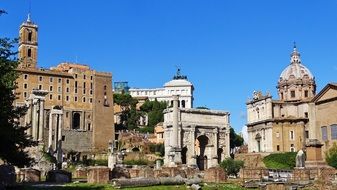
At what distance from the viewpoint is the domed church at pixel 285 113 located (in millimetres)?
76125

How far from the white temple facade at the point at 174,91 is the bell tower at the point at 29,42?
1825 inches

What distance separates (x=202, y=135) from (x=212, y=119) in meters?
2.84

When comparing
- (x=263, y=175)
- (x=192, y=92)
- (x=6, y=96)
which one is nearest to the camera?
(x=6, y=96)

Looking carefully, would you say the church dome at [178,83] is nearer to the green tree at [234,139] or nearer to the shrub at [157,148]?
the green tree at [234,139]

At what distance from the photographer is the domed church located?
76.1m

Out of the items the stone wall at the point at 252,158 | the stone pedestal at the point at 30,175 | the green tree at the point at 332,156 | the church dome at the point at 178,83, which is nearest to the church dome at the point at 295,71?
the stone wall at the point at 252,158

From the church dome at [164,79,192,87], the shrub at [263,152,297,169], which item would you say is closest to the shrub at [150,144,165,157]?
the shrub at [263,152,297,169]

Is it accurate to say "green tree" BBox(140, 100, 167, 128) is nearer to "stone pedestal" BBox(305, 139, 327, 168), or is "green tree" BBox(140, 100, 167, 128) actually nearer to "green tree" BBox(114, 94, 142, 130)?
"green tree" BBox(114, 94, 142, 130)

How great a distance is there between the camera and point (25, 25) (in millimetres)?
99562

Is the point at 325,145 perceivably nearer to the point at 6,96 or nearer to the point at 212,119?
the point at 212,119

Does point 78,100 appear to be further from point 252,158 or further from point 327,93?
point 327,93

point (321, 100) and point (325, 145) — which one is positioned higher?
point (321, 100)

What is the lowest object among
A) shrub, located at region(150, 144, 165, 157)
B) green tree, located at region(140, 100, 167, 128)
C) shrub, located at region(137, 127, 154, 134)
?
shrub, located at region(150, 144, 165, 157)

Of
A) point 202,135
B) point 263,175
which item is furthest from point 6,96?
point 202,135
